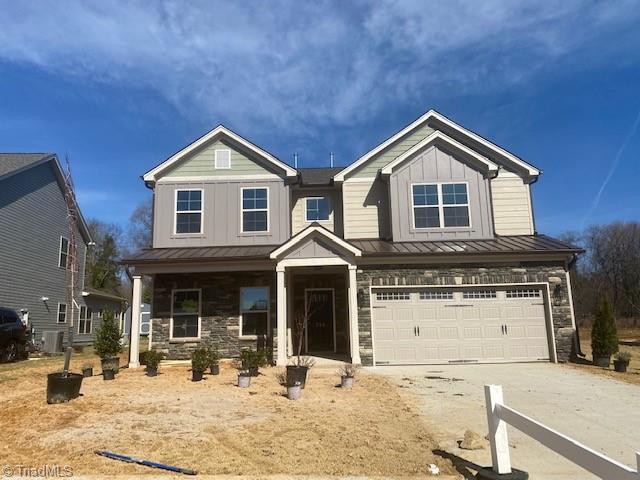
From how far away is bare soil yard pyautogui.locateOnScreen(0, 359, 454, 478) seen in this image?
507 cm

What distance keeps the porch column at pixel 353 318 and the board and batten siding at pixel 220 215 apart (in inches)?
124

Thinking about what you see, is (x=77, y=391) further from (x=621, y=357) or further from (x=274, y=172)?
(x=621, y=357)

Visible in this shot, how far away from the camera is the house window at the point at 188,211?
50.6 ft

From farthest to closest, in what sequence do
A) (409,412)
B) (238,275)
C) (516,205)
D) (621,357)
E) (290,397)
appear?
(516,205) < (238,275) < (621,357) < (290,397) < (409,412)

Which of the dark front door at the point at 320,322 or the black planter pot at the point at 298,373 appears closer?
the black planter pot at the point at 298,373

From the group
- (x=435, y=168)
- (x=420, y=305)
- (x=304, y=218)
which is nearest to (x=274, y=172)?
(x=304, y=218)

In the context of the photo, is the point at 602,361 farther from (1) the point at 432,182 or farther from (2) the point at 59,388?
(2) the point at 59,388

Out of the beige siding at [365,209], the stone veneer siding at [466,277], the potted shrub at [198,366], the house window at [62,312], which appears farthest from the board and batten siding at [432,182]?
the house window at [62,312]

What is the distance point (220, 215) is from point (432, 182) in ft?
23.4

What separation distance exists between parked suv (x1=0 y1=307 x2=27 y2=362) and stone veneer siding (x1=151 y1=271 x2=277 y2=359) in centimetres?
561

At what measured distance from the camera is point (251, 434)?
6211 mm

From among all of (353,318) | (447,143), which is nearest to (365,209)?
(447,143)

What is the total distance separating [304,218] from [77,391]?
9.58 meters

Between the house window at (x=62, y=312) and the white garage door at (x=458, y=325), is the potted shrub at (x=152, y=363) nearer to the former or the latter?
the white garage door at (x=458, y=325)
